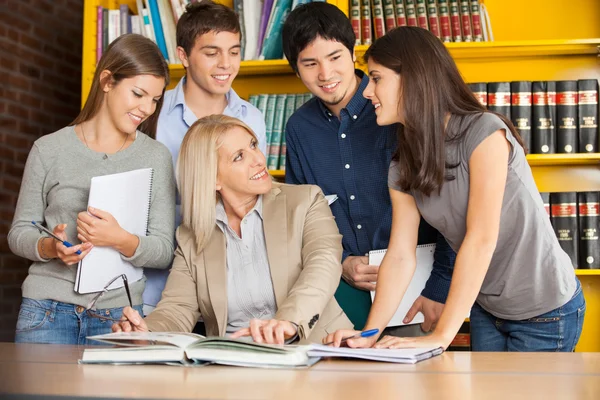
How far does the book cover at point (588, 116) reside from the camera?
298cm

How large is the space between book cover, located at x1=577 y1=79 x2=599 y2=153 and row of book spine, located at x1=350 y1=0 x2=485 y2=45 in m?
0.49

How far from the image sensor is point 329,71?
221 cm

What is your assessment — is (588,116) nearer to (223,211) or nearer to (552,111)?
(552,111)

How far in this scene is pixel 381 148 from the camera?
2.20 meters

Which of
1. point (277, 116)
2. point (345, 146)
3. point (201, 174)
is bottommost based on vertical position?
point (201, 174)

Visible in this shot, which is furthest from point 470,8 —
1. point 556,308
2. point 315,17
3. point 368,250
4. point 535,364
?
point 535,364

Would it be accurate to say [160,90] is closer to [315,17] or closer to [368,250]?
[315,17]

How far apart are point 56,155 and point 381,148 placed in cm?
97

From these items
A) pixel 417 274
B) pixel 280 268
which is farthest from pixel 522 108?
pixel 280 268

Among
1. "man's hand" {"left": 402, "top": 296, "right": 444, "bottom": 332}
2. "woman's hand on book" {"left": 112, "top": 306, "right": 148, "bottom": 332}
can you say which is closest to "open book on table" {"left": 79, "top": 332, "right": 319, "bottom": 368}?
"woman's hand on book" {"left": 112, "top": 306, "right": 148, "bottom": 332}

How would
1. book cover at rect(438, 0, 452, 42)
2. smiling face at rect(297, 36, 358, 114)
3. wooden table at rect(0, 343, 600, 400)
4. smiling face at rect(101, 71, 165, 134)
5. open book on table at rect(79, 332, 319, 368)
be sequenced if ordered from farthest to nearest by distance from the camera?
book cover at rect(438, 0, 452, 42), smiling face at rect(297, 36, 358, 114), smiling face at rect(101, 71, 165, 134), open book on table at rect(79, 332, 319, 368), wooden table at rect(0, 343, 600, 400)

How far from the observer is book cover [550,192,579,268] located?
3.00 meters

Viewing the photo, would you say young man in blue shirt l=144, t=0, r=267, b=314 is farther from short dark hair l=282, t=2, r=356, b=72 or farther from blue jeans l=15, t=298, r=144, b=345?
blue jeans l=15, t=298, r=144, b=345

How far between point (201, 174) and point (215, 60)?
0.57 meters
